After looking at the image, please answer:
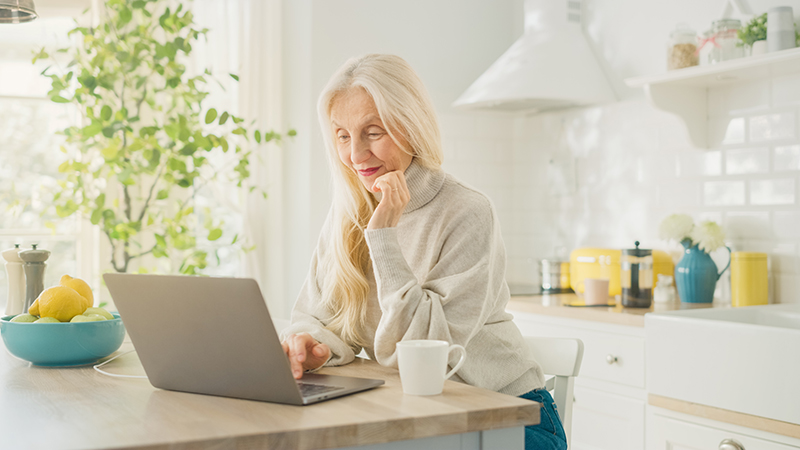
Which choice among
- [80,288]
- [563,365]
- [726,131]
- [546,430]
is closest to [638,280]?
[726,131]

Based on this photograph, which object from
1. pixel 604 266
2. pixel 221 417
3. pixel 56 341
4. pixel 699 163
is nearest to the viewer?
pixel 221 417

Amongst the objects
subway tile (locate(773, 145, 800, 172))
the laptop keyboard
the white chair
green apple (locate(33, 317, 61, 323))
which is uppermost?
subway tile (locate(773, 145, 800, 172))

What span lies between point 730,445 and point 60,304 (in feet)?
5.22

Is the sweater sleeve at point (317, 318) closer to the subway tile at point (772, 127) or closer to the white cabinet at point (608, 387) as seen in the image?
the white cabinet at point (608, 387)

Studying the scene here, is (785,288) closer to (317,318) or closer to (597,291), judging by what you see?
(597,291)

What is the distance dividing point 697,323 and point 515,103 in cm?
158

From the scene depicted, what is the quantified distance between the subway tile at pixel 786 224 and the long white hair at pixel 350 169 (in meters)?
1.50

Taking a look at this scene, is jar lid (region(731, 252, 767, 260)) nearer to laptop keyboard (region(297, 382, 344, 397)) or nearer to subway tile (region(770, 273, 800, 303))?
subway tile (region(770, 273, 800, 303))

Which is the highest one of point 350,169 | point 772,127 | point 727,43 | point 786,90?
point 727,43

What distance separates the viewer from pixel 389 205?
1.39 m

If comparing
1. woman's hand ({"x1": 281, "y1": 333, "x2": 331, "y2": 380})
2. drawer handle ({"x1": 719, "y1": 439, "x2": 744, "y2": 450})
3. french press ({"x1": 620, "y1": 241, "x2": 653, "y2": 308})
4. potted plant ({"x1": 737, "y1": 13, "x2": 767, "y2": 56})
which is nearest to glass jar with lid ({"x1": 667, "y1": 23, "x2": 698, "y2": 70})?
potted plant ({"x1": 737, "y1": 13, "x2": 767, "y2": 56})

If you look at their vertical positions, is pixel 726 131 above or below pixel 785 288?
above

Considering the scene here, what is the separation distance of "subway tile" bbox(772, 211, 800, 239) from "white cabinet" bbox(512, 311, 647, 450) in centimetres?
62

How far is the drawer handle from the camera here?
6.08ft
